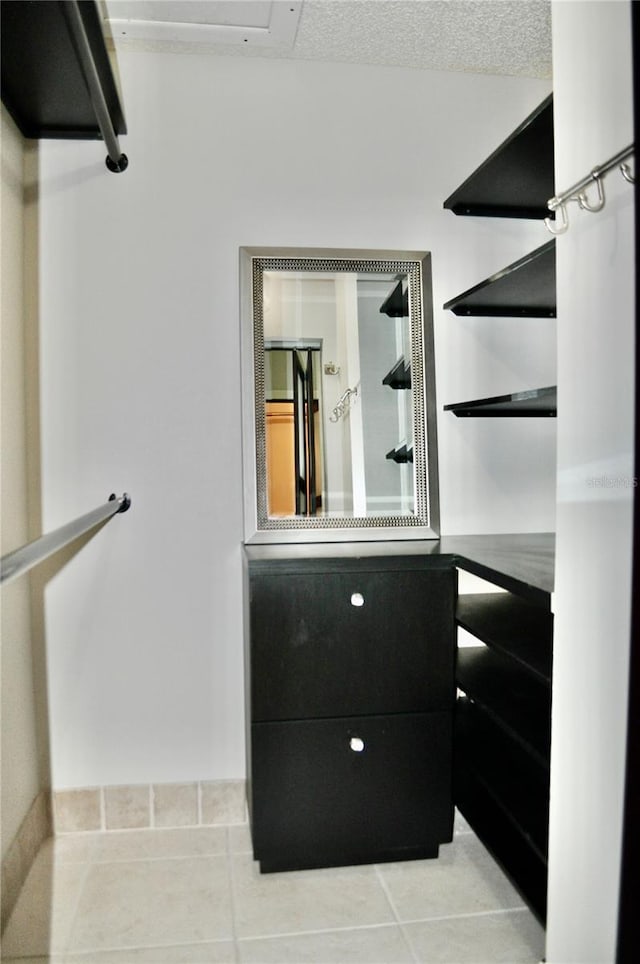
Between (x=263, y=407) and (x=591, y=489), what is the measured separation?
107 cm

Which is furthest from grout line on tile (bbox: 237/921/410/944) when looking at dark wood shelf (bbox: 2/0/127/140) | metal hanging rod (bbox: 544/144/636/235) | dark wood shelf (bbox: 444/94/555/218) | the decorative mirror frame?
dark wood shelf (bbox: 2/0/127/140)

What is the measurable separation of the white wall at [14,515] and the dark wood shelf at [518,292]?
3.73 feet

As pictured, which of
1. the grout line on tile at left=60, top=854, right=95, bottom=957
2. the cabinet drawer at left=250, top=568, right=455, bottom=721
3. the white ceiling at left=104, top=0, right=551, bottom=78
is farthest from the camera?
the white ceiling at left=104, top=0, right=551, bottom=78

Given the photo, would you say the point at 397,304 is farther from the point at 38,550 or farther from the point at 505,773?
the point at 38,550

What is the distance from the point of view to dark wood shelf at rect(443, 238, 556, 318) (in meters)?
1.54

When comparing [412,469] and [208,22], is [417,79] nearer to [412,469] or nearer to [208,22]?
[208,22]

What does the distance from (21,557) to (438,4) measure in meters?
1.68

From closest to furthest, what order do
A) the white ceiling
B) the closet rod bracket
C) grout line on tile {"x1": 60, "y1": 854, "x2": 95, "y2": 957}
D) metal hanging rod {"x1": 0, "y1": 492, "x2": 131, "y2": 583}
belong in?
metal hanging rod {"x1": 0, "y1": 492, "x2": 131, "y2": 583}
grout line on tile {"x1": 60, "y1": 854, "x2": 95, "y2": 957}
the white ceiling
the closet rod bracket

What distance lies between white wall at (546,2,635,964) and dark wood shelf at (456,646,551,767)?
152 mm

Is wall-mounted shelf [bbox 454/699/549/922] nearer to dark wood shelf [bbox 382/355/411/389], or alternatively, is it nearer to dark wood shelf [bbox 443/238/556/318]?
dark wood shelf [bbox 382/355/411/389]

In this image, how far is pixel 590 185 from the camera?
1.15 meters

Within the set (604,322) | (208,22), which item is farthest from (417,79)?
(604,322)

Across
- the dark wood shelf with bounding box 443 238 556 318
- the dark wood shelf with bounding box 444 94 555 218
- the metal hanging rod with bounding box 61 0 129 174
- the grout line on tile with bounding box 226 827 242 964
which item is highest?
the metal hanging rod with bounding box 61 0 129 174

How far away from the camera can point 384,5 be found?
179 centimetres
